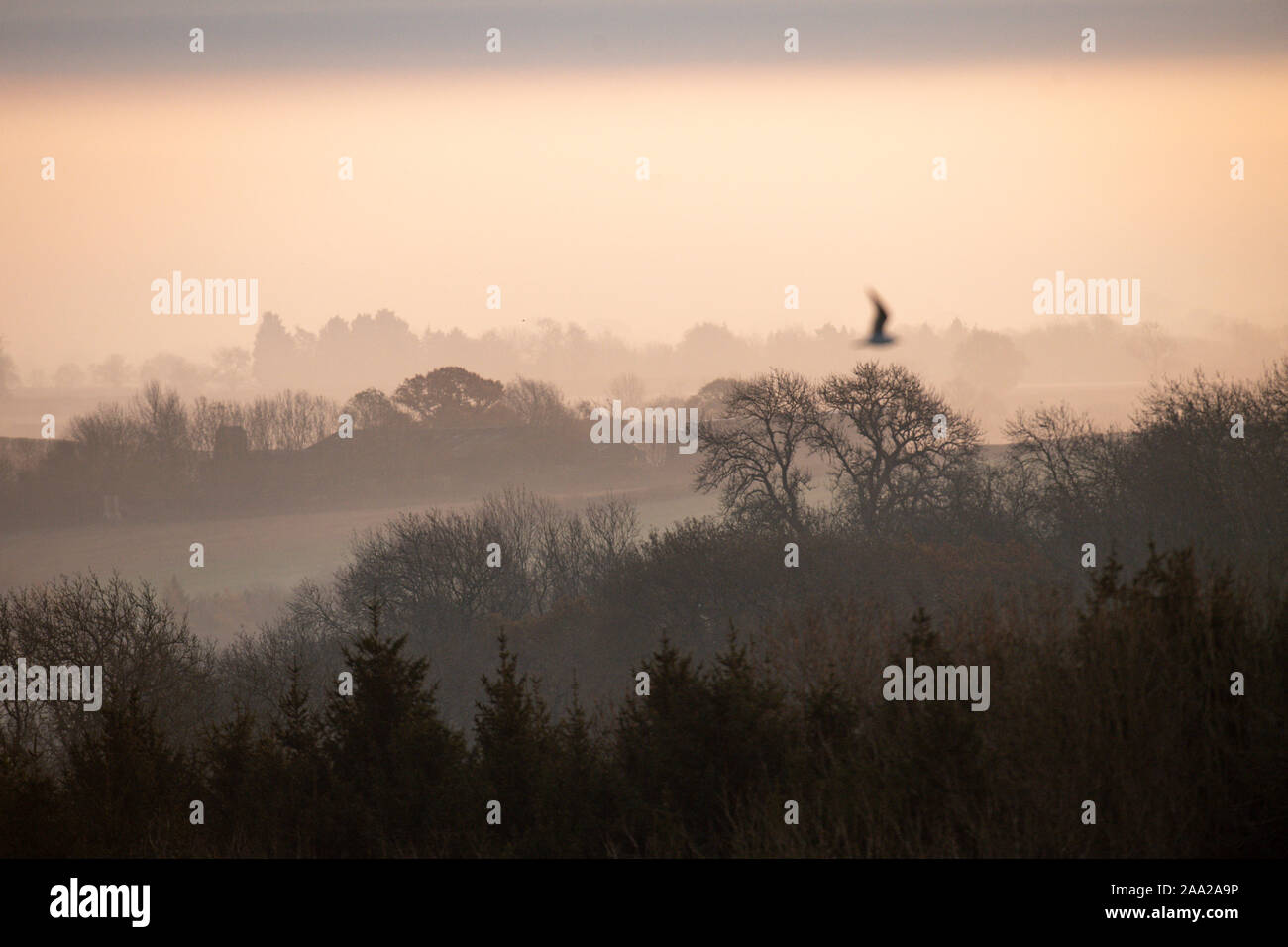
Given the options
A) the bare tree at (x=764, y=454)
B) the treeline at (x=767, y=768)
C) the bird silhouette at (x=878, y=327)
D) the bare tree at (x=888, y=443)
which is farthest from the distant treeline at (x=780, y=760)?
the bare tree at (x=764, y=454)

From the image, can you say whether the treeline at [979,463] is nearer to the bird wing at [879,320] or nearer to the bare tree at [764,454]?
the bare tree at [764,454]

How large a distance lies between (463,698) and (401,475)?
63414mm

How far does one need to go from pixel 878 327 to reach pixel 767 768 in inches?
365

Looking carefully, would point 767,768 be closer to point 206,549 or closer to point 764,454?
point 764,454

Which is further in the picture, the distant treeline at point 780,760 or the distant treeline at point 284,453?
the distant treeline at point 284,453

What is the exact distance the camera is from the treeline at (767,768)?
12.7 meters

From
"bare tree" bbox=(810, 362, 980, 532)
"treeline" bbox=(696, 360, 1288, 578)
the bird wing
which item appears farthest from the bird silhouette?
"bare tree" bbox=(810, 362, 980, 532)

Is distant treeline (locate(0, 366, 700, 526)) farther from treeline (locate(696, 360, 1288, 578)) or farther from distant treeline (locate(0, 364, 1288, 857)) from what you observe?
distant treeline (locate(0, 364, 1288, 857))

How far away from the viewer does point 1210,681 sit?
13398 mm

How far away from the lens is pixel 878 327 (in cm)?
797


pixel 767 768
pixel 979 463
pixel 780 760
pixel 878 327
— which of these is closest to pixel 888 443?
pixel 979 463

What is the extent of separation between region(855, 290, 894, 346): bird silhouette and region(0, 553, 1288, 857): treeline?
6.93 metres

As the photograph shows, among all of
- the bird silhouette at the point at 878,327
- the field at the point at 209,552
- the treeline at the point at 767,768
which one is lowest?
the treeline at the point at 767,768

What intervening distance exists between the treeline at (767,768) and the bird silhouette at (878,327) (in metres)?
6.93
